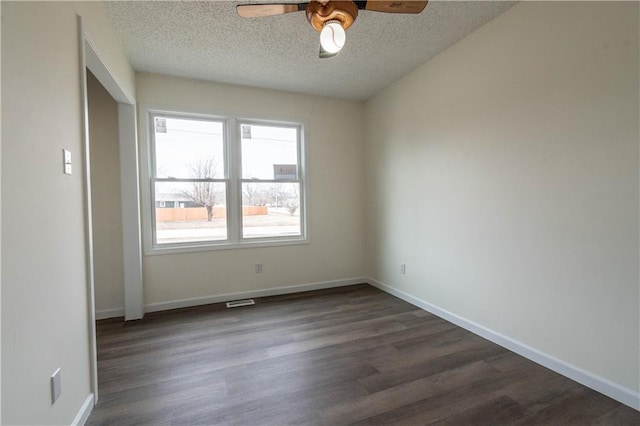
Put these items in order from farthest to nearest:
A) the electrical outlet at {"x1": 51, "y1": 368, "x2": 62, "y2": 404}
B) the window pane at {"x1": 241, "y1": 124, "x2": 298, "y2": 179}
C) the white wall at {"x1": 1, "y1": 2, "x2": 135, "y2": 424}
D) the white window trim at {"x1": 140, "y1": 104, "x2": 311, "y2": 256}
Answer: the window pane at {"x1": 241, "y1": 124, "x2": 298, "y2": 179}
the white window trim at {"x1": 140, "y1": 104, "x2": 311, "y2": 256}
the electrical outlet at {"x1": 51, "y1": 368, "x2": 62, "y2": 404}
the white wall at {"x1": 1, "y1": 2, "x2": 135, "y2": 424}

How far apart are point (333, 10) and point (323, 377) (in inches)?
92.0

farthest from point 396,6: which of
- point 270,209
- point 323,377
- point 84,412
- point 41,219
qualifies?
point 84,412

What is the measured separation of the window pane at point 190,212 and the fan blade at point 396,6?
8.66 ft

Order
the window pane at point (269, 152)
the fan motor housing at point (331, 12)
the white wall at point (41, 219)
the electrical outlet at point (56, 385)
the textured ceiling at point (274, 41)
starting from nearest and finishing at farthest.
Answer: the white wall at point (41, 219), the electrical outlet at point (56, 385), the fan motor housing at point (331, 12), the textured ceiling at point (274, 41), the window pane at point (269, 152)

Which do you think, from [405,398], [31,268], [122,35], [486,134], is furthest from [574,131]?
[122,35]

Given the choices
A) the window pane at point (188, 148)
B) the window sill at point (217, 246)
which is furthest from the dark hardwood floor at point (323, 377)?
the window pane at point (188, 148)

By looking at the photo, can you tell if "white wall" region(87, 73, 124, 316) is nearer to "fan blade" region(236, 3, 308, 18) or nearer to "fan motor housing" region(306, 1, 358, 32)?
"fan blade" region(236, 3, 308, 18)

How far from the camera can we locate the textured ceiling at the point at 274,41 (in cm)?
225

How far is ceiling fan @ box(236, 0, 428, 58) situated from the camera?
62.9 inches

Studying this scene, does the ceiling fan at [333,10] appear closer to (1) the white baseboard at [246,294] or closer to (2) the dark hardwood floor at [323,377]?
(2) the dark hardwood floor at [323,377]

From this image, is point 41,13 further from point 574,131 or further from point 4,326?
point 574,131

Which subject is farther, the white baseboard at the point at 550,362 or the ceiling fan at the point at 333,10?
Answer: the white baseboard at the point at 550,362

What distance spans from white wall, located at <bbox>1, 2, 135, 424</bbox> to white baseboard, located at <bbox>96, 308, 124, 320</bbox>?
5.42 ft

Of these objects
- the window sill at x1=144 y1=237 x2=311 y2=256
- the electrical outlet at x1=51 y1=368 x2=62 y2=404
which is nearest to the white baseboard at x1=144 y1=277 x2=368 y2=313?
the window sill at x1=144 y1=237 x2=311 y2=256
